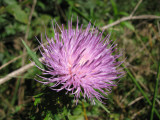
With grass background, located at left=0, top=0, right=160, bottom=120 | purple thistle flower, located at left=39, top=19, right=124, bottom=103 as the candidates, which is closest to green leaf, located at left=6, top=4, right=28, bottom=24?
grass background, located at left=0, top=0, right=160, bottom=120

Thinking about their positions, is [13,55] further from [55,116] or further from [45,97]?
[55,116]

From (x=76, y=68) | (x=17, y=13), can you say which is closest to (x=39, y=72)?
(x=76, y=68)

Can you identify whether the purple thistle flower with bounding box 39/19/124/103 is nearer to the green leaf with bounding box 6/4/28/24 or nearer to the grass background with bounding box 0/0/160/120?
the grass background with bounding box 0/0/160/120

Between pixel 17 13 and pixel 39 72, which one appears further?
pixel 17 13

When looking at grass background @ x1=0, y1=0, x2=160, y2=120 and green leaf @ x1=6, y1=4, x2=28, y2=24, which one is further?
green leaf @ x1=6, y1=4, x2=28, y2=24

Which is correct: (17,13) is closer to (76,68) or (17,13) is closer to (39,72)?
(39,72)

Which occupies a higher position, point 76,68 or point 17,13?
point 17,13

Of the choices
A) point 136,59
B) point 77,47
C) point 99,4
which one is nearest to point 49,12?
point 99,4

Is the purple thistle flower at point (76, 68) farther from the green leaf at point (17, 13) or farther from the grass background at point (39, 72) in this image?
the green leaf at point (17, 13)
